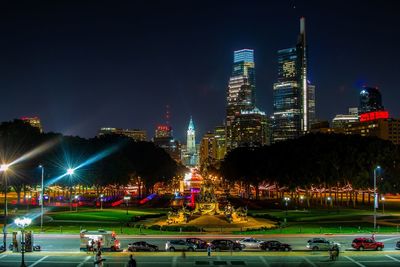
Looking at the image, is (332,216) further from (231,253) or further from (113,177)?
(113,177)

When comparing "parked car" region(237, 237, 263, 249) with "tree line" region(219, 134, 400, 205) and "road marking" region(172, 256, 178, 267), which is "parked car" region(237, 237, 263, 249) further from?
"tree line" region(219, 134, 400, 205)

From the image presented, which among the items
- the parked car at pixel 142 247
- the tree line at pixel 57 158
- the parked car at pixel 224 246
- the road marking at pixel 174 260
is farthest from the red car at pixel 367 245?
the tree line at pixel 57 158

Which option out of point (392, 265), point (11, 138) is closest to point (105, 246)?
point (392, 265)

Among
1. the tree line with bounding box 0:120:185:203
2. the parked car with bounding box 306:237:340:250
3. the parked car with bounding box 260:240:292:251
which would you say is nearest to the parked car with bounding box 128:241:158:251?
the parked car with bounding box 260:240:292:251

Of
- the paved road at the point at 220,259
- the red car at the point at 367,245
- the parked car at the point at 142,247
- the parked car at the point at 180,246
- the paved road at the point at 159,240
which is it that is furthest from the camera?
the paved road at the point at 159,240

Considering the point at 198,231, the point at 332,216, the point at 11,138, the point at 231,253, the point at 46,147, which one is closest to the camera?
the point at 231,253

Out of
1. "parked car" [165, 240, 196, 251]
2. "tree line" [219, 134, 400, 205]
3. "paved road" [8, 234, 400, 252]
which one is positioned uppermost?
"tree line" [219, 134, 400, 205]

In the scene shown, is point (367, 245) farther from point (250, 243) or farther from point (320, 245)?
point (250, 243)

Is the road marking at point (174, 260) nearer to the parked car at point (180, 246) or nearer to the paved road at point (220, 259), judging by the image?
the paved road at point (220, 259)
